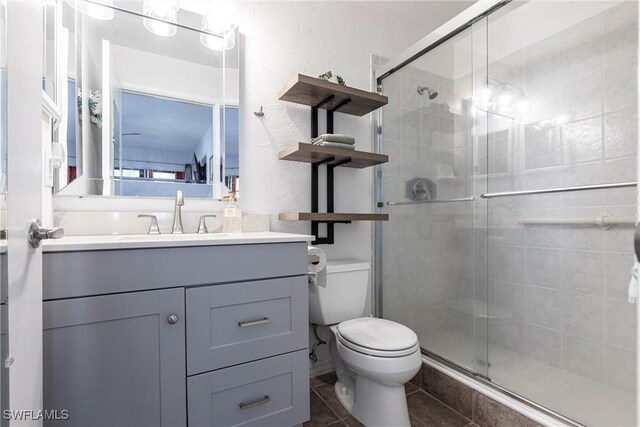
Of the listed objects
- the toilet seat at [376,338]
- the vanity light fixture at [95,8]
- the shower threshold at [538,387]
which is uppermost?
the vanity light fixture at [95,8]

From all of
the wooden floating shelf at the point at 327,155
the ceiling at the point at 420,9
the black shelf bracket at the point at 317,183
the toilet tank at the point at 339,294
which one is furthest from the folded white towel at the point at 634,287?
the ceiling at the point at 420,9

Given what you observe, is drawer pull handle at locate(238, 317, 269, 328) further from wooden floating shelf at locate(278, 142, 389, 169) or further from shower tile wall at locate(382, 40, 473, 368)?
shower tile wall at locate(382, 40, 473, 368)

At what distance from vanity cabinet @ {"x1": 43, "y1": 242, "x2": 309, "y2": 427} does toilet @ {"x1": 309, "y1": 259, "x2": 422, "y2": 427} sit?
0.29 metres

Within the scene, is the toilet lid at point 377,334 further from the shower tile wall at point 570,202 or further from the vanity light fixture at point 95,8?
the vanity light fixture at point 95,8

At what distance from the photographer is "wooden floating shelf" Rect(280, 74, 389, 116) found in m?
1.56

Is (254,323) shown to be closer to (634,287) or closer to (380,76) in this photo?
(634,287)

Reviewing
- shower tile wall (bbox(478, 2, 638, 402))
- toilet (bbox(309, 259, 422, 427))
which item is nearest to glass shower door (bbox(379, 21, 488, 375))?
shower tile wall (bbox(478, 2, 638, 402))

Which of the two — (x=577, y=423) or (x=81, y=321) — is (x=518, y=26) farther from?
(x=81, y=321)

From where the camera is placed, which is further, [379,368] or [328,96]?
[328,96]

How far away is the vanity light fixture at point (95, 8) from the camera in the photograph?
1.31 meters

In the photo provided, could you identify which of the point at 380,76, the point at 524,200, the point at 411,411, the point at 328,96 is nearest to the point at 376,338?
the point at 411,411

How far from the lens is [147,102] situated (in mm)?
1437

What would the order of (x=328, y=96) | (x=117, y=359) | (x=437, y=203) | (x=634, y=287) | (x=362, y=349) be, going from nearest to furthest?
1. (x=634, y=287)
2. (x=117, y=359)
3. (x=362, y=349)
4. (x=328, y=96)
5. (x=437, y=203)

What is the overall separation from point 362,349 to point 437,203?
1065 millimetres
